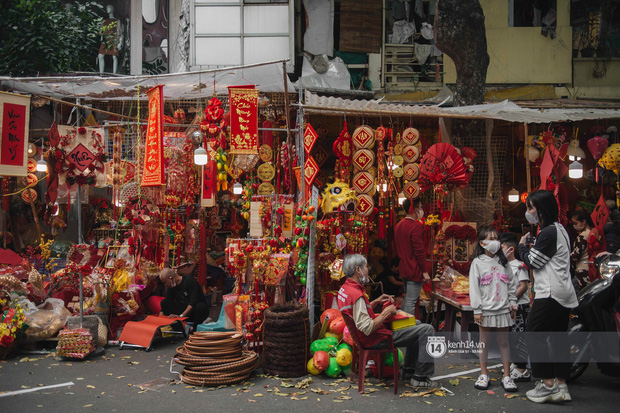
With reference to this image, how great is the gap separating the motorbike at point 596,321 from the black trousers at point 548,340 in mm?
460

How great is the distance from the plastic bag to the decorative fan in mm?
5780

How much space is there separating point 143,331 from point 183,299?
934 mm

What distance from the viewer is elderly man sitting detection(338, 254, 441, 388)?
5.32 metres

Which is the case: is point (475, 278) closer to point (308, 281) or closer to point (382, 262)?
point (308, 281)

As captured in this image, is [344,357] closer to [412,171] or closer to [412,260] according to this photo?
[412,260]

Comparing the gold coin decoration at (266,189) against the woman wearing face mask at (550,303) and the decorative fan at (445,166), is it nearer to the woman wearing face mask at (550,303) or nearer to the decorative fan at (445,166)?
the decorative fan at (445,166)

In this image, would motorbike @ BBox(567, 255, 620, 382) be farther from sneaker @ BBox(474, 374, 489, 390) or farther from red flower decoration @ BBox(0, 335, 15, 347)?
red flower decoration @ BBox(0, 335, 15, 347)

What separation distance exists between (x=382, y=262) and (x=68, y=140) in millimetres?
5831

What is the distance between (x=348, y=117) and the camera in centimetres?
1002

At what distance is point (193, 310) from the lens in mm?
8016

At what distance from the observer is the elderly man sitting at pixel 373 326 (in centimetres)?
532

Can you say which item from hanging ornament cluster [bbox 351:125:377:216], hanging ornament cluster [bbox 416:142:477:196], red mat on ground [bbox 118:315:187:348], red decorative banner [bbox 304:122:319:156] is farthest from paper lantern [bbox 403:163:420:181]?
red mat on ground [bbox 118:315:187:348]

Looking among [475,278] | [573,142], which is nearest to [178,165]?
[475,278]

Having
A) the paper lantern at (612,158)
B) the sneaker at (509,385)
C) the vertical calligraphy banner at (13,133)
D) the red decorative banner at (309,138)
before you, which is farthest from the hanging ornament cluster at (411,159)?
the vertical calligraphy banner at (13,133)
